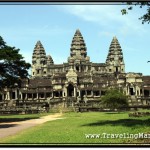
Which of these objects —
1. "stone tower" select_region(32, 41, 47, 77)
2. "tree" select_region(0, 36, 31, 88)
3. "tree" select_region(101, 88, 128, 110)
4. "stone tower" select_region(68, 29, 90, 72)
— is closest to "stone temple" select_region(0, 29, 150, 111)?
"tree" select_region(101, 88, 128, 110)

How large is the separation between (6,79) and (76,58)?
2314 inches

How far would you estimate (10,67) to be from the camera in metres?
34.2

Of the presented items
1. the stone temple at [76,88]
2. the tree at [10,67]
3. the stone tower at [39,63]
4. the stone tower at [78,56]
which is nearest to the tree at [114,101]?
the stone temple at [76,88]

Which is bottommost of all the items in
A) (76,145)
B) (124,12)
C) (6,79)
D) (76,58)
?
(76,145)

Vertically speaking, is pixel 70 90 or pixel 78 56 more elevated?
pixel 78 56

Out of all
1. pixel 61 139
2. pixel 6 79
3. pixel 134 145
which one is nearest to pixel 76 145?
pixel 61 139

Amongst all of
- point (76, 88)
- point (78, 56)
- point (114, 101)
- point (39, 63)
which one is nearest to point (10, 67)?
point (114, 101)

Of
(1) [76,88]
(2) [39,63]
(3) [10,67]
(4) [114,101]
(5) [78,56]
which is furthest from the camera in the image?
(2) [39,63]

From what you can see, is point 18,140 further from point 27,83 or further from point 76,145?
point 27,83

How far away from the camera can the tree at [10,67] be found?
32394mm

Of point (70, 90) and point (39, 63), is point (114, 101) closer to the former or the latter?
point (70, 90)

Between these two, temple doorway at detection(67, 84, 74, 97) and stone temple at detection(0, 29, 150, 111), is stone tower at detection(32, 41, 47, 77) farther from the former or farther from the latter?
temple doorway at detection(67, 84, 74, 97)

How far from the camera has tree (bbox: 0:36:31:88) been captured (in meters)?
32.4

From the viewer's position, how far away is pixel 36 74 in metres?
92.8
